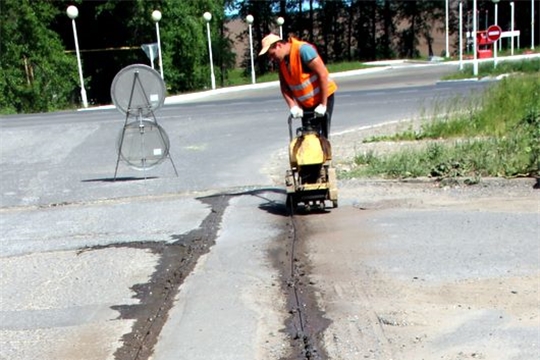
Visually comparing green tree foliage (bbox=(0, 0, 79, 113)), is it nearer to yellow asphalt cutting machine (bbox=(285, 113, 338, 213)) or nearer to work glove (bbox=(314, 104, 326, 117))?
yellow asphalt cutting machine (bbox=(285, 113, 338, 213))

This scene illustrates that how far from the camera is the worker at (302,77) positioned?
7.59 meters

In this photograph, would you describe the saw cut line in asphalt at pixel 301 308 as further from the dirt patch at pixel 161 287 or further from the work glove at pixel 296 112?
the work glove at pixel 296 112

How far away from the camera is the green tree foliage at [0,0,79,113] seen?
42.1 metres

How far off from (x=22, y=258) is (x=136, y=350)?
292 centimetres

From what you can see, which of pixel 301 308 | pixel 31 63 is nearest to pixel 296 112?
pixel 301 308

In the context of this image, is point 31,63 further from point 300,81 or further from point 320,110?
point 320,110

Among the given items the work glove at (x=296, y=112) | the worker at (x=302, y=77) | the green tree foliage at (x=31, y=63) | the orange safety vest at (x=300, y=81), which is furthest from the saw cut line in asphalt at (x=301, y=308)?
the green tree foliage at (x=31, y=63)

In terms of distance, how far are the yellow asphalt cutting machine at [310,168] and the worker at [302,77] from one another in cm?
13

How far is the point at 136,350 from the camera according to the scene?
4.43 m

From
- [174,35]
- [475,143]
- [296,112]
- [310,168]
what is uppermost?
[174,35]

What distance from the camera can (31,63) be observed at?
44.3 m

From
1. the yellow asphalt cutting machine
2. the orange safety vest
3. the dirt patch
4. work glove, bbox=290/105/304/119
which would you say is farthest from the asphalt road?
the orange safety vest

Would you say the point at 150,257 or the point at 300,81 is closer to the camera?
the point at 150,257

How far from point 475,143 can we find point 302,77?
13.0 ft
